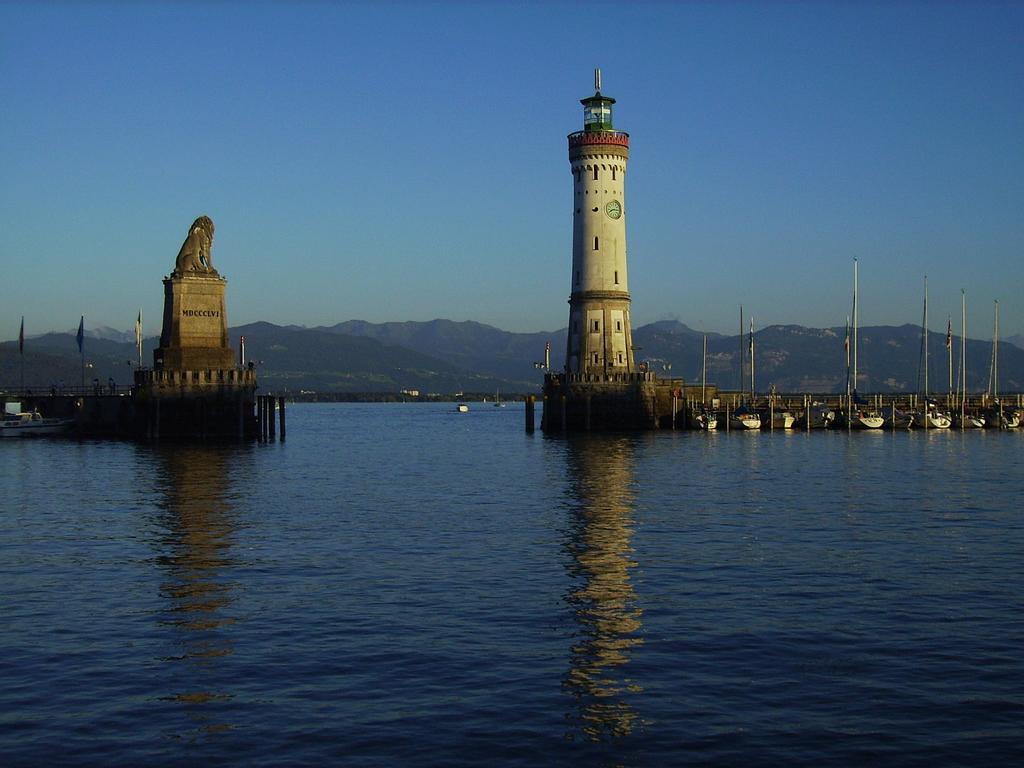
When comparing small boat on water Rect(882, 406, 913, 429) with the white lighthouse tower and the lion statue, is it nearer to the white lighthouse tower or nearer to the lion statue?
the white lighthouse tower

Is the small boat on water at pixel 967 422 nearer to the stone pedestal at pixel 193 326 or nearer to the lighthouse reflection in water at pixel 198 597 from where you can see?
the stone pedestal at pixel 193 326

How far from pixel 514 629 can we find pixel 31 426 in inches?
3731

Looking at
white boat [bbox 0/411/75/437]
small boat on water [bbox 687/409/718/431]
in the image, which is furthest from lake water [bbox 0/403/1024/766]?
small boat on water [bbox 687/409/718/431]

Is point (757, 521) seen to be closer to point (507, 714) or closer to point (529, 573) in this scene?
point (529, 573)

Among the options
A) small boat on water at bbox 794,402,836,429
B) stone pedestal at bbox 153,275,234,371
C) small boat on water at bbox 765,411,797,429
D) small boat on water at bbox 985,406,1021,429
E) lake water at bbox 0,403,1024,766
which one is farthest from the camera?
small boat on water at bbox 985,406,1021,429

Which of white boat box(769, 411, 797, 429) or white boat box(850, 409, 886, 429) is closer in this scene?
white boat box(850, 409, 886, 429)

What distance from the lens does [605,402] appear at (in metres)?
110

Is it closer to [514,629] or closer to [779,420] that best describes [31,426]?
[779,420]

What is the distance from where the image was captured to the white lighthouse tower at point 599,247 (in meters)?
109

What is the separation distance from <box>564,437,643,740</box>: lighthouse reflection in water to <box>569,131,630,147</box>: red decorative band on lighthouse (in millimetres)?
56782

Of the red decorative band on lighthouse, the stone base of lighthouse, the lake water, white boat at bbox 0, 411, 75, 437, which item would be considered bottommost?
the lake water

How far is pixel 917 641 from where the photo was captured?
975 inches

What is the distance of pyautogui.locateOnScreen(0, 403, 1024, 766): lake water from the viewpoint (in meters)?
19.0

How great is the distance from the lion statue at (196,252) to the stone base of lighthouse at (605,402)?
109 ft
